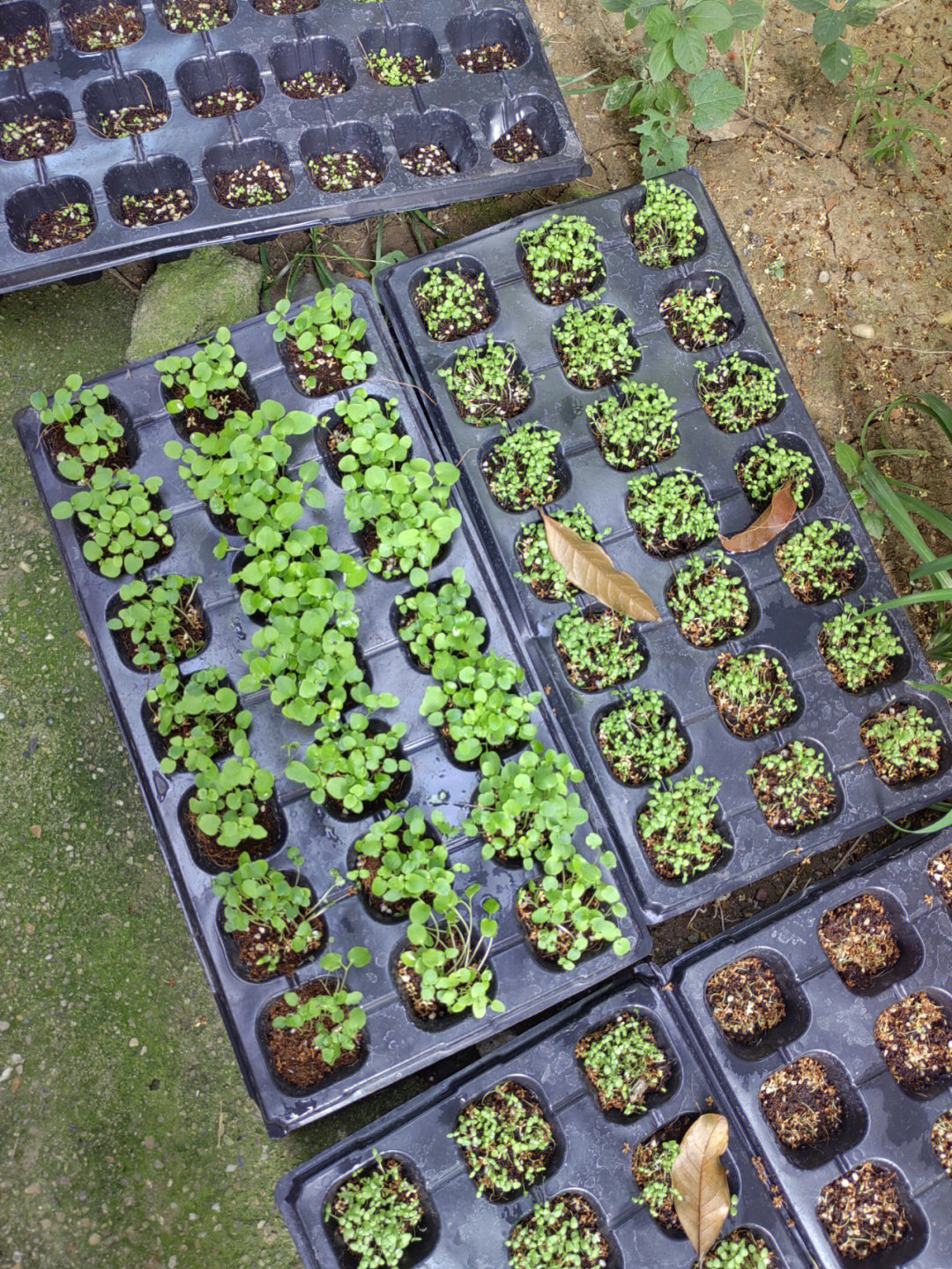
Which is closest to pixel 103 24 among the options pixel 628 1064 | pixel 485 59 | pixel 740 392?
pixel 485 59

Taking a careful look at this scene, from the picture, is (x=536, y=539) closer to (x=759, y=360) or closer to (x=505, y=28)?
(x=759, y=360)

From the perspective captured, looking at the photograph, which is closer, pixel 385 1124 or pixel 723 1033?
pixel 385 1124

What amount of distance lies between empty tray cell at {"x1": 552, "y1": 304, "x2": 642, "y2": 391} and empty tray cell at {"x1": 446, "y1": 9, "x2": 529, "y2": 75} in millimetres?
805

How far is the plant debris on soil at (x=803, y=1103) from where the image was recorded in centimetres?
216

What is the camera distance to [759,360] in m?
2.46

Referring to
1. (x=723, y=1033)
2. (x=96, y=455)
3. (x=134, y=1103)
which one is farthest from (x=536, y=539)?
(x=134, y=1103)

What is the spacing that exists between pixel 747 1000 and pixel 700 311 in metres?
1.82

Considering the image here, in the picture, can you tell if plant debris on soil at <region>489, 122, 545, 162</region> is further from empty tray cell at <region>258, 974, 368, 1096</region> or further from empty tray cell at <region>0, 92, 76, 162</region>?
empty tray cell at <region>258, 974, 368, 1096</region>

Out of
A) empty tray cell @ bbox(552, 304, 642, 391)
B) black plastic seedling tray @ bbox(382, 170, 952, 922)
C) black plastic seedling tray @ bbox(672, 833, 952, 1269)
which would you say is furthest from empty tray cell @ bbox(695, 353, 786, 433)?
black plastic seedling tray @ bbox(672, 833, 952, 1269)

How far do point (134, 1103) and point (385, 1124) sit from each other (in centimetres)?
71

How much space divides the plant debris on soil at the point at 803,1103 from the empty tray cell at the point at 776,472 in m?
1.43

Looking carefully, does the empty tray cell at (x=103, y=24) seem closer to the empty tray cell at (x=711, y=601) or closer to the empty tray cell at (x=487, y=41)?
the empty tray cell at (x=487, y=41)

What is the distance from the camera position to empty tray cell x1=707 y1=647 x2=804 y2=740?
2275 millimetres

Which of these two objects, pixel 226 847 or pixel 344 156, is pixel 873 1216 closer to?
pixel 226 847
